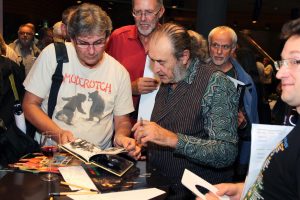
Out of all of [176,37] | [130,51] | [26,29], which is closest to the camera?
[176,37]

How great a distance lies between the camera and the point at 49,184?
1.59 m

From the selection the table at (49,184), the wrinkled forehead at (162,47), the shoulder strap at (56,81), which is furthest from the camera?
the shoulder strap at (56,81)

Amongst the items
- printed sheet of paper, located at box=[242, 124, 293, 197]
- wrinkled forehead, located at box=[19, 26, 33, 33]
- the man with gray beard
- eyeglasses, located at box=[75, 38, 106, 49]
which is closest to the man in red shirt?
eyeglasses, located at box=[75, 38, 106, 49]

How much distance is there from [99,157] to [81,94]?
21.7 inches

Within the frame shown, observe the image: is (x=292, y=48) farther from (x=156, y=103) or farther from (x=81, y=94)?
(x=81, y=94)

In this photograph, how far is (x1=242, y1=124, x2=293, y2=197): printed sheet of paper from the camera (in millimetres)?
1482

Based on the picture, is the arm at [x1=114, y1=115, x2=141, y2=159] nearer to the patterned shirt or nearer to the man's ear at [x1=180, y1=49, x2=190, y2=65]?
the patterned shirt

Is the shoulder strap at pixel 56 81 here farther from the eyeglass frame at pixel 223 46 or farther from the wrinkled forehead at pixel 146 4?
the eyeglass frame at pixel 223 46

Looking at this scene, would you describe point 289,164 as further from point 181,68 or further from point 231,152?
point 181,68

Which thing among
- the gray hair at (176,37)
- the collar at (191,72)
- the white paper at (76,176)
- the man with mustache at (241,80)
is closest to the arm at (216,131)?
the collar at (191,72)

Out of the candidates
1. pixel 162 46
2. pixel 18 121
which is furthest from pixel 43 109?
pixel 162 46

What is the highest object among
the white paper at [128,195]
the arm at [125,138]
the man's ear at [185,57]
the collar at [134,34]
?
the collar at [134,34]

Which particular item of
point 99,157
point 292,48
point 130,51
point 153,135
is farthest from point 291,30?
point 130,51

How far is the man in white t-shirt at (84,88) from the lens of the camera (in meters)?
2.15
